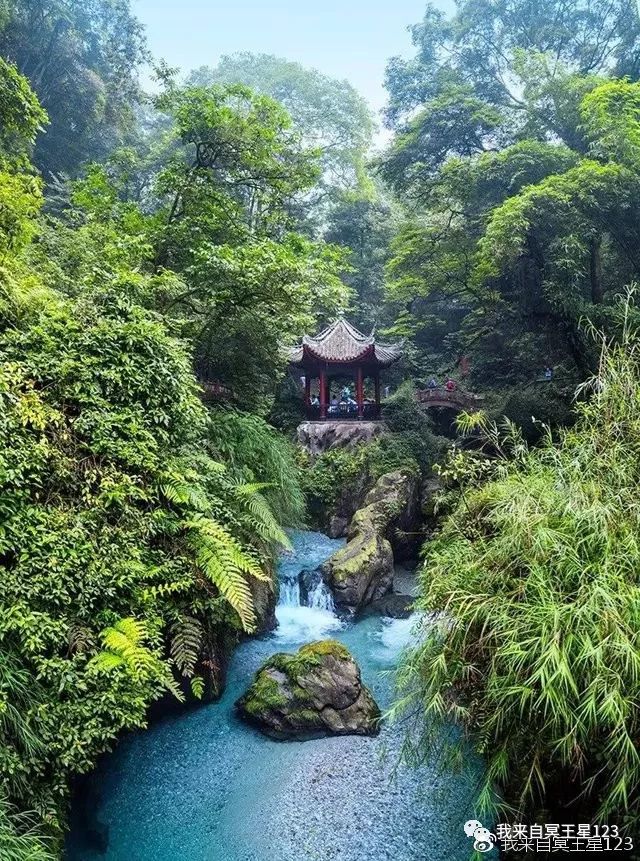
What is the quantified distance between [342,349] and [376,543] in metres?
6.72

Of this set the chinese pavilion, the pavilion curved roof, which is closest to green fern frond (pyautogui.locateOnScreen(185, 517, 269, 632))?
the pavilion curved roof

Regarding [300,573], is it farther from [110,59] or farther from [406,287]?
[110,59]

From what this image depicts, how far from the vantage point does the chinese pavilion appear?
46.5 feet

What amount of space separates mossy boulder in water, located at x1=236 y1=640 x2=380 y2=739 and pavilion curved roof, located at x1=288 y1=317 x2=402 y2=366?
9.33 metres

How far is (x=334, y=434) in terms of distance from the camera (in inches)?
547

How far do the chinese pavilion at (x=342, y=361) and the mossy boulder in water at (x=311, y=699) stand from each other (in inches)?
364

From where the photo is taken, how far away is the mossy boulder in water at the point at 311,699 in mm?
5266

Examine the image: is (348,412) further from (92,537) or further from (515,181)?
(92,537)

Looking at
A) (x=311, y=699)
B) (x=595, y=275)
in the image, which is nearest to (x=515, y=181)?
(x=595, y=275)

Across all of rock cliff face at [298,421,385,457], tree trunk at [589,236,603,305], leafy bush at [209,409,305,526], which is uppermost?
tree trunk at [589,236,603,305]

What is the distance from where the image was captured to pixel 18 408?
3.52 metres

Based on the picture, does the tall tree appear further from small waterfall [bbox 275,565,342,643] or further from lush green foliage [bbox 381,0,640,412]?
small waterfall [bbox 275,565,342,643]

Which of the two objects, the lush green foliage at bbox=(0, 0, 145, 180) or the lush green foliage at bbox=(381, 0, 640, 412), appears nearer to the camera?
the lush green foliage at bbox=(381, 0, 640, 412)

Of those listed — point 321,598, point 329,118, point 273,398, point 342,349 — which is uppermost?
point 329,118
